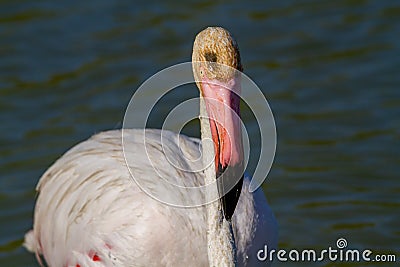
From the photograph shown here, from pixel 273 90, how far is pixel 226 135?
15.9ft

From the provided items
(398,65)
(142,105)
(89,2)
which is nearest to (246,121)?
(142,105)

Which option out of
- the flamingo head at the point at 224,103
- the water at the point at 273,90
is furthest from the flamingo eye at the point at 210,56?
the water at the point at 273,90

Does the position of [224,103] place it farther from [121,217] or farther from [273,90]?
[273,90]

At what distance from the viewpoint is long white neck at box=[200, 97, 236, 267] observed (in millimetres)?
5398

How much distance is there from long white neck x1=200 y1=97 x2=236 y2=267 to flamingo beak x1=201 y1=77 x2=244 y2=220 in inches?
7.6

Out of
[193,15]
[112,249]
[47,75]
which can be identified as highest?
[193,15]

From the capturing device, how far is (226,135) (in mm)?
5031

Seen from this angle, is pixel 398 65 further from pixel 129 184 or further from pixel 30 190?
pixel 129 184

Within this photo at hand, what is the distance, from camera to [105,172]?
21.5 feet

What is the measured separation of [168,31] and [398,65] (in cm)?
264

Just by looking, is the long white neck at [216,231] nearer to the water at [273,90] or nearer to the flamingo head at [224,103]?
the flamingo head at [224,103]

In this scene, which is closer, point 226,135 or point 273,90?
point 226,135

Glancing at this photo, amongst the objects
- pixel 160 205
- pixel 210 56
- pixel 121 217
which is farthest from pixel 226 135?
pixel 121 217

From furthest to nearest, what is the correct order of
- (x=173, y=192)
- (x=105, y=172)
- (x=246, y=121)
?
(x=246, y=121) < (x=105, y=172) < (x=173, y=192)
